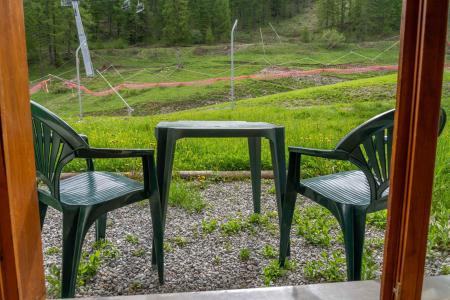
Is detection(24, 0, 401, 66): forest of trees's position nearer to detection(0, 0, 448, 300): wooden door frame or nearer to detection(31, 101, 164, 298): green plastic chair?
detection(31, 101, 164, 298): green plastic chair

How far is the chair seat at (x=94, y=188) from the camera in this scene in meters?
1.37

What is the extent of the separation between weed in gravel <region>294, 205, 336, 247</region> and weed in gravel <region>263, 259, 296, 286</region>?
0.28 m

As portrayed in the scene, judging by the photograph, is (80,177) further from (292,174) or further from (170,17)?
(170,17)

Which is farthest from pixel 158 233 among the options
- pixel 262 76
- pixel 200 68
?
pixel 262 76

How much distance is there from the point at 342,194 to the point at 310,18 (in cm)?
488

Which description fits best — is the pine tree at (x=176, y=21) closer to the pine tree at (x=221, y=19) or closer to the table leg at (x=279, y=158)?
the pine tree at (x=221, y=19)

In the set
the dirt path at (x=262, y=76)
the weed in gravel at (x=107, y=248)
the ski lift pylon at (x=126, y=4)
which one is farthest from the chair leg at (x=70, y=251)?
the dirt path at (x=262, y=76)

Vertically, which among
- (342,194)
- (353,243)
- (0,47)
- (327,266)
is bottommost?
(327,266)

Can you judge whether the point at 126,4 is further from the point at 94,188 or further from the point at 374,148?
the point at 374,148

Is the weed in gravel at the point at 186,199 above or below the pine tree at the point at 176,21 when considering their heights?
below

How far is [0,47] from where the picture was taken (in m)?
0.80

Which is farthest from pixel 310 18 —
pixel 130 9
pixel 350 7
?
pixel 130 9

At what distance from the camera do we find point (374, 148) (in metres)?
1.32

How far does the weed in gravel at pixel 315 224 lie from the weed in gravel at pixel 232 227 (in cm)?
30
